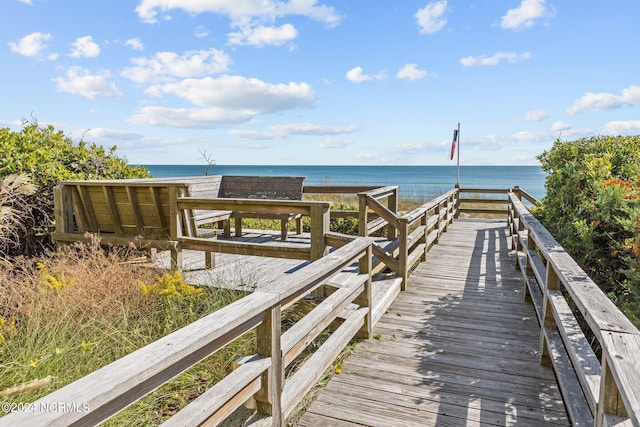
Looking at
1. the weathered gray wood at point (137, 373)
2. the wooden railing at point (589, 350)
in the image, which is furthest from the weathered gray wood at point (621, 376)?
the weathered gray wood at point (137, 373)

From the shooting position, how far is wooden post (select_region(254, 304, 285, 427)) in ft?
6.37

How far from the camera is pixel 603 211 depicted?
3213mm

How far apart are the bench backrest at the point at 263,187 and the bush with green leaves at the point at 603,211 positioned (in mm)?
3786

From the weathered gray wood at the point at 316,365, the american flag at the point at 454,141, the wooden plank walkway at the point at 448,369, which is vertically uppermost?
the american flag at the point at 454,141

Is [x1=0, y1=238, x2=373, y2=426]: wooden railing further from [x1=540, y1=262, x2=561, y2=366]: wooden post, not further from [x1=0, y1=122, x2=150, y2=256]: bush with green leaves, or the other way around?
[x1=0, y1=122, x2=150, y2=256]: bush with green leaves

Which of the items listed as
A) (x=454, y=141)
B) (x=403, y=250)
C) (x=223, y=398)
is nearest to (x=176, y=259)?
(x=403, y=250)

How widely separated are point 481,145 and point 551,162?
71.4m

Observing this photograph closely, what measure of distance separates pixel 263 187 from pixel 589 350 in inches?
222

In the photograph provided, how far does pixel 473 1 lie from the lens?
821cm

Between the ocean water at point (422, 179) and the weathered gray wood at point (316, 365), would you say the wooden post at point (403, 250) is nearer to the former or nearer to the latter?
the weathered gray wood at point (316, 365)

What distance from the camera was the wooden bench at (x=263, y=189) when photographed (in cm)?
681

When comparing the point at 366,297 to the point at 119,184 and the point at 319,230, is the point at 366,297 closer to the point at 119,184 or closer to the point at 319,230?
the point at 319,230

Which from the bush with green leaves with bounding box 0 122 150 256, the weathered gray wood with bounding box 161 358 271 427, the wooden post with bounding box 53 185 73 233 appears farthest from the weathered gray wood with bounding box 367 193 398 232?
the bush with green leaves with bounding box 0 122 150 256

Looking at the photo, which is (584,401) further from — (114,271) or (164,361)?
(114,271)
